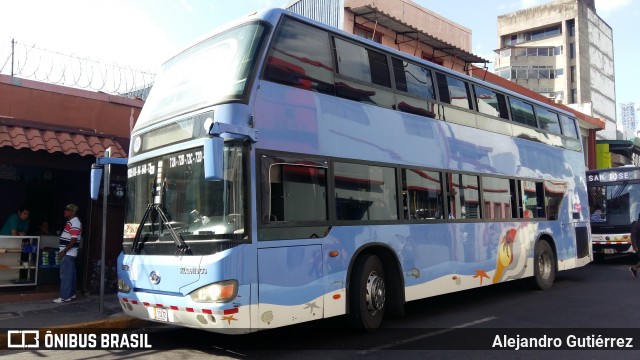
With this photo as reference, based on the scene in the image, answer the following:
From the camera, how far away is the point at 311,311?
598 centimetres

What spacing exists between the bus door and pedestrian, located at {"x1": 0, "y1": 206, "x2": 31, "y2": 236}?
717 centimetres

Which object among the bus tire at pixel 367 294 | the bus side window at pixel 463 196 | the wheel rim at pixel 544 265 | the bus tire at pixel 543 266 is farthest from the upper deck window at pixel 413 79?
the wheel rim at pixel 544 265

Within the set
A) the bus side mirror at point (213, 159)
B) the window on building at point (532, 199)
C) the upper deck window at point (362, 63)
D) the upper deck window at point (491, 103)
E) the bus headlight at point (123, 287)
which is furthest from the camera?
the window on building at point (532, 199)

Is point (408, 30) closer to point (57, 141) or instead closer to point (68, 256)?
point (57, 141)

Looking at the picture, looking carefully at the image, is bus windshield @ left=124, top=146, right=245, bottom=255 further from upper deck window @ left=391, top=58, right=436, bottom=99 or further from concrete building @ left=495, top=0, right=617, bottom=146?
concrete building @ left=495, top=0, right=617, bottom=146

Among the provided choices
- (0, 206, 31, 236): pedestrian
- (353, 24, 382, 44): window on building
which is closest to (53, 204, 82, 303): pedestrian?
(0, 206, 31, 236): pedestrian

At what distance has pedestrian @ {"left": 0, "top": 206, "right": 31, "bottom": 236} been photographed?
10.2 metres

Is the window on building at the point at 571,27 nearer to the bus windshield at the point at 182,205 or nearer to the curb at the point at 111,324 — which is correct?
the curb at the point at 111,324

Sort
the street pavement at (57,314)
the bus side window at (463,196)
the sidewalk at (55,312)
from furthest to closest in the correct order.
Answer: the bus side window at (463,196) < the sidewalk at (55,312) < the street pavement at (57,314)

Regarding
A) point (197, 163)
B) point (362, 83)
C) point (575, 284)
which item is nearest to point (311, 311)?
point (197, 163)

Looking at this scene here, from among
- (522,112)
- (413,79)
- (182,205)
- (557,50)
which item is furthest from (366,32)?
(557,50)

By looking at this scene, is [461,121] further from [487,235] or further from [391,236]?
[391,236]

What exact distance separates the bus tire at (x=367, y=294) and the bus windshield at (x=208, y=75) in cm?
285

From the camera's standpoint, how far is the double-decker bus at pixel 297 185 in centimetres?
545
